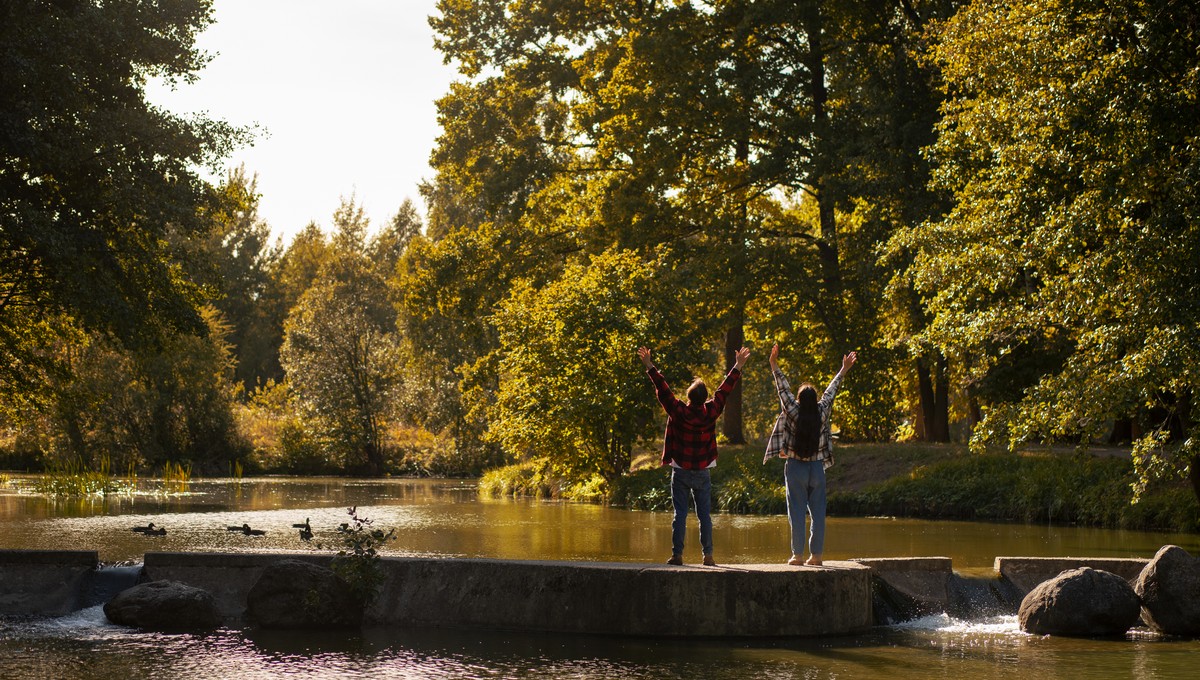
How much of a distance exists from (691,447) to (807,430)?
122 centimetres

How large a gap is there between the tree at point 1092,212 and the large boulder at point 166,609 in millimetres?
12397

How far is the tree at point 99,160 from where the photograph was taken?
2342 cm

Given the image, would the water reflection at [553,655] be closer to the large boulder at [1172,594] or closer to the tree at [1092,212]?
the large boulder at [1172,594]

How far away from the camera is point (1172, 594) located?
13070 millimetres

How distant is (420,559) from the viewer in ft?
43.0

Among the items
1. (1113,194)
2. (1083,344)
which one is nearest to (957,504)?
(1083,344)

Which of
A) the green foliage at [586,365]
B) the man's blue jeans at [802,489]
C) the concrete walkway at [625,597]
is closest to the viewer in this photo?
the concrete walkway at [625,597]

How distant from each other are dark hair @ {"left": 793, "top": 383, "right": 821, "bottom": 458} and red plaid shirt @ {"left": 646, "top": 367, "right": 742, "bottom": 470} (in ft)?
2.62

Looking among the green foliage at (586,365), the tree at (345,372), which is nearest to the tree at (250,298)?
the tree at (345,372)

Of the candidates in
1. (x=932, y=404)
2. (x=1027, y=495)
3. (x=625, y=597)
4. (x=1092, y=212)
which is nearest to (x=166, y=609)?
(x=625, y=597)

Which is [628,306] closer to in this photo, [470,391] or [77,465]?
[470,391]

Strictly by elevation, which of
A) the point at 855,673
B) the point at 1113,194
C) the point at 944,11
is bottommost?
the point at 855,673

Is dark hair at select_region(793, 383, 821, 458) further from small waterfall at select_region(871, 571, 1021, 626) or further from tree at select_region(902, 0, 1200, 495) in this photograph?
tree at select_region(902, 0, 1200, 495)

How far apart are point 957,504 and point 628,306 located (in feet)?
31.3
